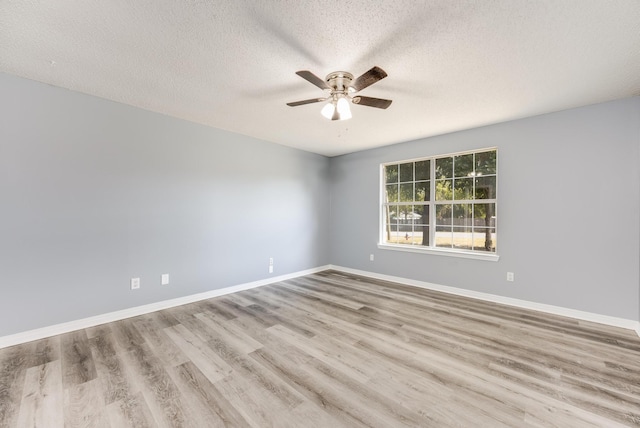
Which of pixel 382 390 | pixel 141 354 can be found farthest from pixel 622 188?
pixel 141 354

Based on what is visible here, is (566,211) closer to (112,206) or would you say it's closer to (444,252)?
(444,252)

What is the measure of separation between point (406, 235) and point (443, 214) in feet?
2.48

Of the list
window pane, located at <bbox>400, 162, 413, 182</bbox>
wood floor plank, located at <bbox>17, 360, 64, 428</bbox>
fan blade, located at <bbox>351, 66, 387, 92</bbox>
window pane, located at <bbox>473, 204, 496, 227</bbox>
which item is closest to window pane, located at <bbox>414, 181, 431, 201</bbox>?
window pane, located at <bbox>400, 162, 413, 182</bbox>

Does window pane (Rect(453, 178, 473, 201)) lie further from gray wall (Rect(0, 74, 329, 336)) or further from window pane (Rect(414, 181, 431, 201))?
gray wall (Rect(0, 74, 329, 336))

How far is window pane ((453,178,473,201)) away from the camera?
4.02 metres

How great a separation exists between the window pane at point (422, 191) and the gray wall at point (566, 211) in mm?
662

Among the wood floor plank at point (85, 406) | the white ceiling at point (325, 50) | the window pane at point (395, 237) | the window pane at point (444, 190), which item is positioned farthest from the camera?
the window pane at point (395, 237)

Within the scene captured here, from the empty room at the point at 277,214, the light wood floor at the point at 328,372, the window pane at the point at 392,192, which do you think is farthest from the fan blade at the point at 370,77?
the window pane at the point at 392,192

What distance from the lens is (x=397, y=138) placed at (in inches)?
173

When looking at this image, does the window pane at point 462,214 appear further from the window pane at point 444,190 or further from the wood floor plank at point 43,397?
the wood floor plank at point 43,397

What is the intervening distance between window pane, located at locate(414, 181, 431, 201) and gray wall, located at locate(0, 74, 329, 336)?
2663 millimetres

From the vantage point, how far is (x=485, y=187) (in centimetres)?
386

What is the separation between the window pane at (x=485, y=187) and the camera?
3785mm

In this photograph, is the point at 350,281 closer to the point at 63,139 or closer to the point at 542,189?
the point at 542,189
